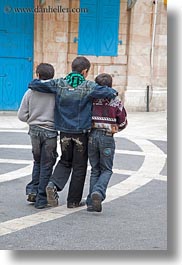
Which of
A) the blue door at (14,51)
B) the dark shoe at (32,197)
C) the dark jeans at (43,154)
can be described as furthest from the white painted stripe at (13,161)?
the blue door at (14,51)

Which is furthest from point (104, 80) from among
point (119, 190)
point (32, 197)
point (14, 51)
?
point (14, 51)

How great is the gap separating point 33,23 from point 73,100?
906 centimetres

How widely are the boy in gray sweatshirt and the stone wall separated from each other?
8.51 m

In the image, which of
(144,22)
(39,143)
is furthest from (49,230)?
(144,22)

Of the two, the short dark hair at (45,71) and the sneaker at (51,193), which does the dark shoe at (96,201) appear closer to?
the sneaker at (51,193)

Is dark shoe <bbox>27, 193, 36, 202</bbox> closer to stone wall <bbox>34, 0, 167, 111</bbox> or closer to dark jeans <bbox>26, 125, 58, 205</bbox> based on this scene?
dark jeans <bbox>26, 125, 58, 205</bbox>

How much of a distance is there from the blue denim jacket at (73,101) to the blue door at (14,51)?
8.70 m

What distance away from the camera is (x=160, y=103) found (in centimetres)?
1473

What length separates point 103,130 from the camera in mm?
5355

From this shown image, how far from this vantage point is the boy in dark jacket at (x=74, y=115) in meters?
5.27

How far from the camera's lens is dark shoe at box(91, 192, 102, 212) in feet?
17.4

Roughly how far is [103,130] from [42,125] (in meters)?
0.66

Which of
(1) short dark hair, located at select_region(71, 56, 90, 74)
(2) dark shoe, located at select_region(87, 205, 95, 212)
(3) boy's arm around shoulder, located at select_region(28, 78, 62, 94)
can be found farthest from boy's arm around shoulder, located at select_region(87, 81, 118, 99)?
→ (2) dark shoe, located at select_region(87, 205, 95, 212)

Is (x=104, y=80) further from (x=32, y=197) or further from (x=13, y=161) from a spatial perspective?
(x=13, y=161)
